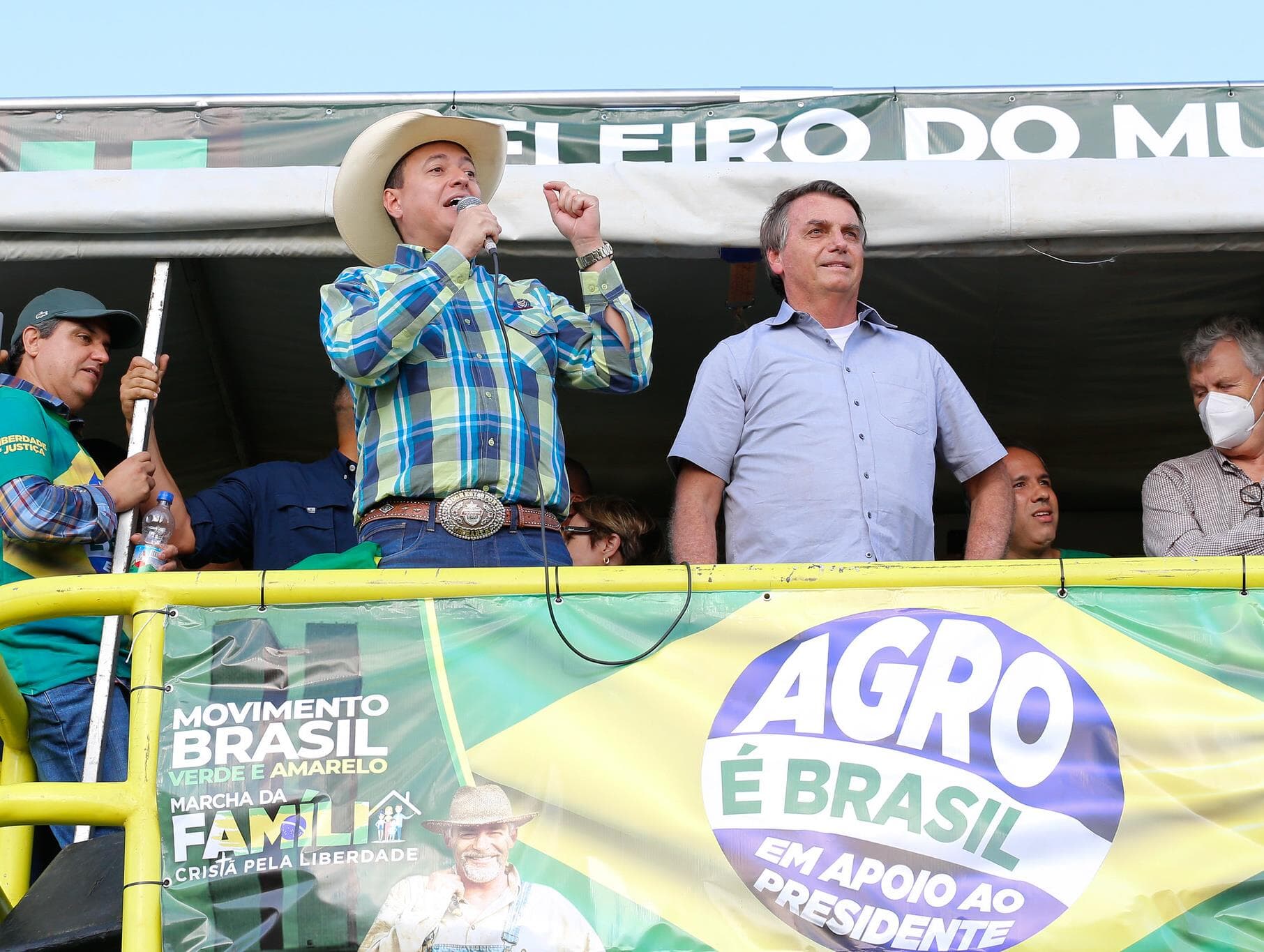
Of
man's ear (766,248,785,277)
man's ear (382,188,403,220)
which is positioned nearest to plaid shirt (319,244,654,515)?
man's ear (382,188,403,220)

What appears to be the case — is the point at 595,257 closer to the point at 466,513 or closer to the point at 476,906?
the point at 466,513

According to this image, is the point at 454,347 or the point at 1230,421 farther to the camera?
the point at 1230,421

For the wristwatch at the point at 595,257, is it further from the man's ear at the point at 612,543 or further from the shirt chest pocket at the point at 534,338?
the man's ear at the point at 612,543

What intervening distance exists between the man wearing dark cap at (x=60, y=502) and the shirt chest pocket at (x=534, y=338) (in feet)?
3.21

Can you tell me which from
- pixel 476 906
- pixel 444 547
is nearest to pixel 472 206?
pixel 444 547

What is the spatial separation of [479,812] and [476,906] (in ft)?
0.58

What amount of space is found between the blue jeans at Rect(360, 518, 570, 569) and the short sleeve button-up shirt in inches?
19.1

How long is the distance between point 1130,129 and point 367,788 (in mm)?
3063

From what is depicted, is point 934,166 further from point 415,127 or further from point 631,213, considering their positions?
point 415,127

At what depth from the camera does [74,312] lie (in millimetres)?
4352

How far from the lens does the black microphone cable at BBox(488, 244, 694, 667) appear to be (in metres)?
A: 3.07

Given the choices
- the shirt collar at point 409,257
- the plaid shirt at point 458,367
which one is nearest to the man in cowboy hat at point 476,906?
the plaid shirt at point 458,367

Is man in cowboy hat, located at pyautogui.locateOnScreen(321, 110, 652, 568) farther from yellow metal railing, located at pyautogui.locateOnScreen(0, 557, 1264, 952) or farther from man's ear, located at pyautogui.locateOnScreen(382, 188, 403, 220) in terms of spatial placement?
yellow metal railing, located at pyautogui.locateOnScreen(0, 557, 1264, 952)

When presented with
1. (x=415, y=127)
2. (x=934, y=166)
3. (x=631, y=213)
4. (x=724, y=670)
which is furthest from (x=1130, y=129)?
(x=724, y=670)
